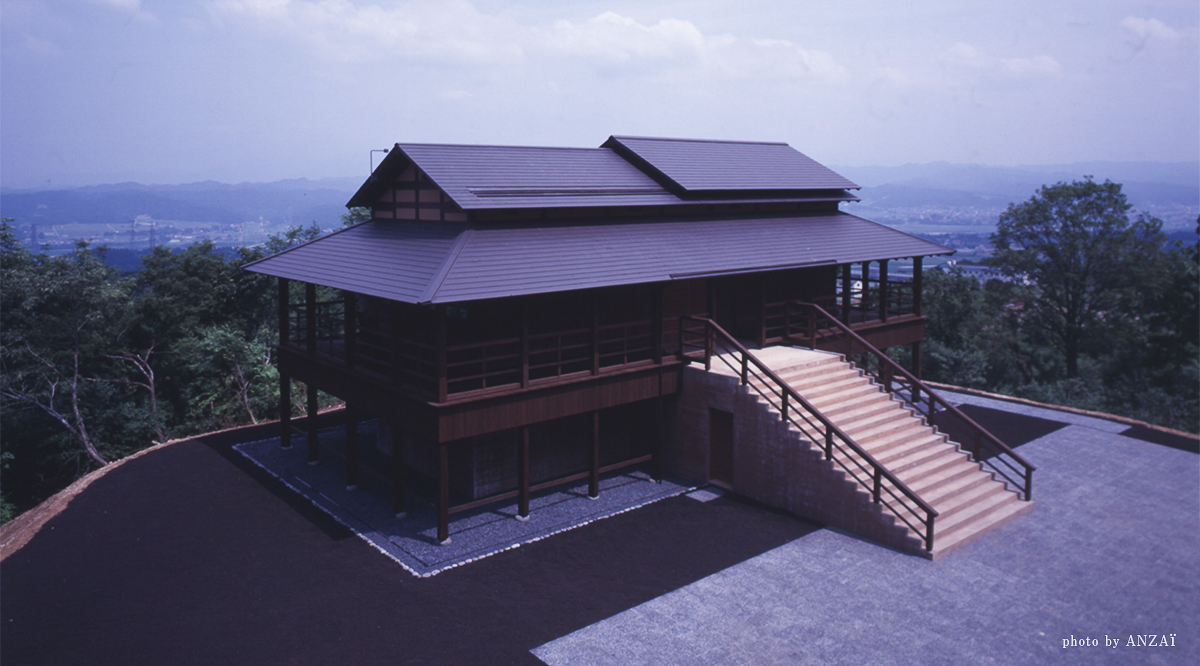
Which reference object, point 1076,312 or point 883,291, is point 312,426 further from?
point 1076,312

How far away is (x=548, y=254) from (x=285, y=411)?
832cm

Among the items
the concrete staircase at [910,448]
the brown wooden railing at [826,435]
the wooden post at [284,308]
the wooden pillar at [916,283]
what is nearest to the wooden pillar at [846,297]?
the wooden pillar at [916,283]

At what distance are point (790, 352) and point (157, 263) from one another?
32.9 metres

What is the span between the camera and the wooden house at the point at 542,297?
41.7 feet

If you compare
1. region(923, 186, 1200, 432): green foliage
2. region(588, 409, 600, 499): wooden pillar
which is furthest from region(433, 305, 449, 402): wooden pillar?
region(923, 186, 1200, 432): green foliage

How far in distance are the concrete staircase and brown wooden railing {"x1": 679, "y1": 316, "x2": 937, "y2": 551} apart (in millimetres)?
264

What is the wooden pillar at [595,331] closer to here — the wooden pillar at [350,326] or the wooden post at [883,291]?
the wooden pillar at [350,326]

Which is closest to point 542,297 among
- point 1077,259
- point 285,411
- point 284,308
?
point 284,308

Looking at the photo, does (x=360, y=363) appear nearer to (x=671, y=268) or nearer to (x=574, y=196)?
(x=574, y=196)

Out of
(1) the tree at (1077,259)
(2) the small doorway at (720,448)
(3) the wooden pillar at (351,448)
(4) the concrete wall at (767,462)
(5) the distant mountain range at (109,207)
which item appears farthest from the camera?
(5) the distant mountain range at (109,207)

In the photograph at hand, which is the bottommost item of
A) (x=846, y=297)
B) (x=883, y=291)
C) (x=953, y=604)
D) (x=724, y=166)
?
(x=953, y=604)

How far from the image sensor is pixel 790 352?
16.1 m

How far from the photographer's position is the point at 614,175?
1666 centimetres

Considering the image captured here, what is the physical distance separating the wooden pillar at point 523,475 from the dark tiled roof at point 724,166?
23.0 ft
